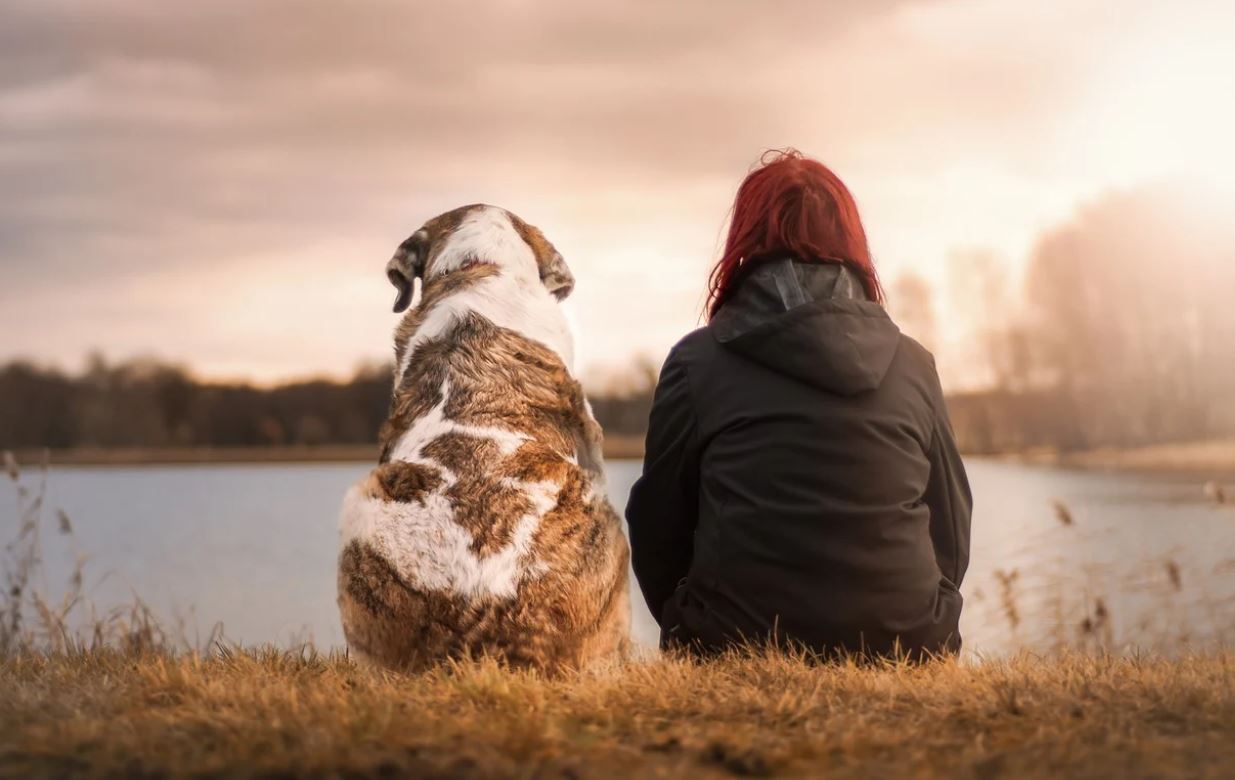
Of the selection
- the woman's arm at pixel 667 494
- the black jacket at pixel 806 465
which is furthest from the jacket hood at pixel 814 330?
the woman's arm at pixel 667 494

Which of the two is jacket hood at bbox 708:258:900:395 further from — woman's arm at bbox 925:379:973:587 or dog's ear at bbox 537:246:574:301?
dog's ear at bbox 537:246:574:301

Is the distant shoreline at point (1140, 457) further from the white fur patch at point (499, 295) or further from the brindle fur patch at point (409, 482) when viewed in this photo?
the brindle fur patch at point (409, 482)

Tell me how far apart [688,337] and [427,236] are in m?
1.69

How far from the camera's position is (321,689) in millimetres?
4148

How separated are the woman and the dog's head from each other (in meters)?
1.05

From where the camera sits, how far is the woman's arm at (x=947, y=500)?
15.4 feet

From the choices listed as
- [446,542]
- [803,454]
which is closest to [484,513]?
[446,542]

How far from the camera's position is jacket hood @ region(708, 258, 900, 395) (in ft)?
14.1

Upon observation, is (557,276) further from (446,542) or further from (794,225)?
(446,542)

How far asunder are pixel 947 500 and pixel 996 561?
842cm

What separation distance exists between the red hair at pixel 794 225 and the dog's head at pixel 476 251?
0.99 metres

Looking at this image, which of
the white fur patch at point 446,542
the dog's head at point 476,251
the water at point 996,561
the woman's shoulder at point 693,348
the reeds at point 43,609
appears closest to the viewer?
the white fur patch at point 446,542

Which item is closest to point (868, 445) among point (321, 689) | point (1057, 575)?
point (321, 689)

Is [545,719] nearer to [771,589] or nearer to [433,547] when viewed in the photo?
[433,547]
